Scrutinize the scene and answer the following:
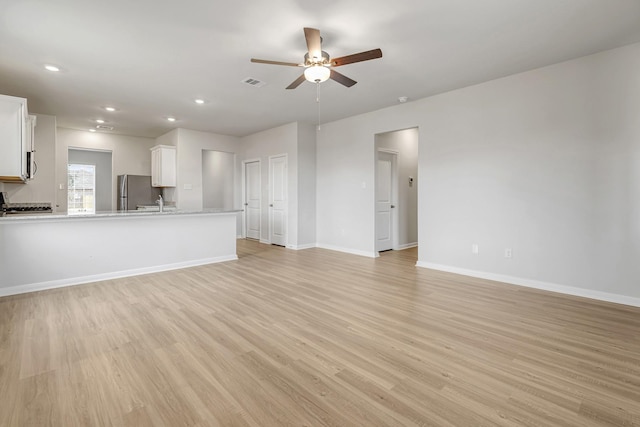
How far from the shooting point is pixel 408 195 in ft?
22.8

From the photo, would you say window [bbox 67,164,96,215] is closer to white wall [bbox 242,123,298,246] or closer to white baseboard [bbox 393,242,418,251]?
white wall [bbox 242,123,298,246]

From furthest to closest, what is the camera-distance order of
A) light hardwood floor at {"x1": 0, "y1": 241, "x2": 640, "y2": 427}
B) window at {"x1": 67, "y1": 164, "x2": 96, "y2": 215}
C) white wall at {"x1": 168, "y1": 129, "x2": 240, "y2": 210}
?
window at {"x1": 67, "y1": 164, "x2": 96, "y2": 215}
white wall at {"x1": 168, "y1": 129, "x2": 240, "y2": 210}
light hardwood floor at {"x1": 0, "y1": 241, "x2": 640, "y2": 427}

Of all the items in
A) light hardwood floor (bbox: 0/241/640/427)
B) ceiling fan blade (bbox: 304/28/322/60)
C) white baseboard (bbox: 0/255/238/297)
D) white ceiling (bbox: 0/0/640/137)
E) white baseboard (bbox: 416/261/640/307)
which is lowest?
light hardwood floor (bbox: 0/241/640/427)

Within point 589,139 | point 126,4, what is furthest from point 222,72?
point 589,139

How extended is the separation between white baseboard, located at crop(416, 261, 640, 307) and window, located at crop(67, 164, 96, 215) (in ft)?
33.1

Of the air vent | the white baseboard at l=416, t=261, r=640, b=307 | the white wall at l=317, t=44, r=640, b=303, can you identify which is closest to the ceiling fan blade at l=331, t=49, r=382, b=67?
the air vent

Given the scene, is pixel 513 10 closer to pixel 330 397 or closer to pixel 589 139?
pixel 589 139

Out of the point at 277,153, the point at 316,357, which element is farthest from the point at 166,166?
the point at 316,357

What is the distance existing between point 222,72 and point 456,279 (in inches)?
168

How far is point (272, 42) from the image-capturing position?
319cm

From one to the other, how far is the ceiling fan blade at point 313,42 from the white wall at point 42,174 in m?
5.90

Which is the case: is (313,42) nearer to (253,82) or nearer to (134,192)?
(253,82)

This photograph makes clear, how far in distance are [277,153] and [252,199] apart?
1.71 m

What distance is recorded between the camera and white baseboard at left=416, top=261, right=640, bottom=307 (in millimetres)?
3348
